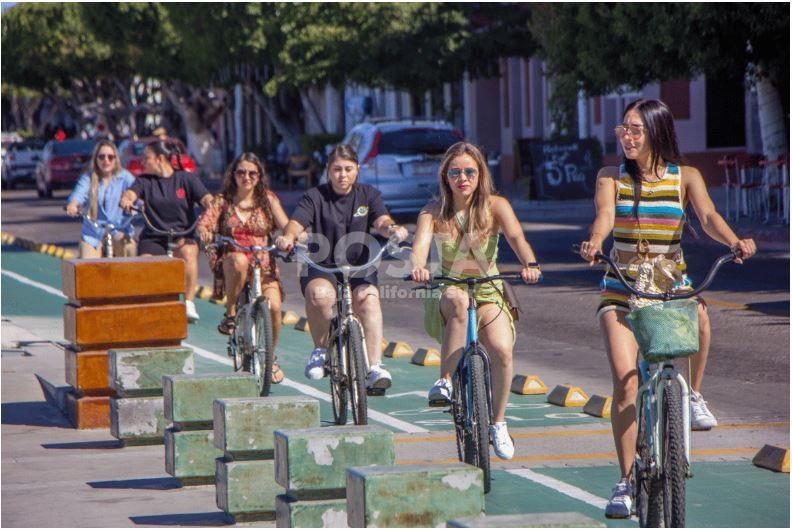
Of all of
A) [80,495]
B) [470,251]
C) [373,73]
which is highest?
[373,73]

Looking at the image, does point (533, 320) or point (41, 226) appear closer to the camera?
point (533, 320)

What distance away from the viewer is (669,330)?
6633 millimetres

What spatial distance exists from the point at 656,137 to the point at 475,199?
144 cm

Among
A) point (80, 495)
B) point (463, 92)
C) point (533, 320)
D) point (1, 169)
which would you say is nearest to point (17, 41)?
point (1, 169)

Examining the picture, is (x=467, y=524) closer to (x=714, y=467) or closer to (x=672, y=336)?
(x=672, y=336)

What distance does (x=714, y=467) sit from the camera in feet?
28.7

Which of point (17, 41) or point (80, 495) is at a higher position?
point (17, 41)

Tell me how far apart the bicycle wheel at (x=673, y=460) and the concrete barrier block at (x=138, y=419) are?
412 centimetres

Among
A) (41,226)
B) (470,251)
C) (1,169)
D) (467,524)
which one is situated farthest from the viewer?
(1,169)

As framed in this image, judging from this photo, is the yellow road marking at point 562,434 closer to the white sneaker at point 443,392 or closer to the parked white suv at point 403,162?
the white sneaker at point 443,392

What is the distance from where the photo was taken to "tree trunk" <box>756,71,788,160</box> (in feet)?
88.1

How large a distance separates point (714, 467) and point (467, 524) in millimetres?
4062

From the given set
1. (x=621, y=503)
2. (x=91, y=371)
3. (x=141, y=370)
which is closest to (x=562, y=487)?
(x=621, y=503)

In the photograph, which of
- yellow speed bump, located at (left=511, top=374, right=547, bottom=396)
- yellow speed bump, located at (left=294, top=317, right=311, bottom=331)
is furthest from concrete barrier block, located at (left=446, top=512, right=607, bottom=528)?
yellow speed bump, located at (left=294, top=317, right=311, bottom=331)
